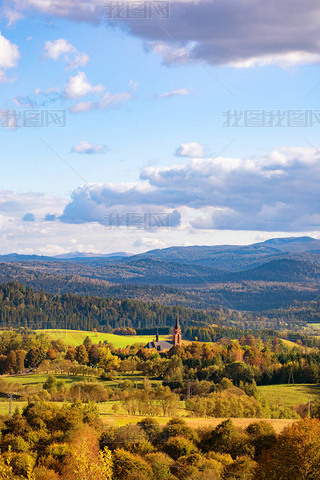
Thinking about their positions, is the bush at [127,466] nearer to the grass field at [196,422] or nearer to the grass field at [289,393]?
the grass field at [196,422]

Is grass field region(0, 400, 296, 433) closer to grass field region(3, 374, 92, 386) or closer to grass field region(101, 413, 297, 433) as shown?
grass field region(101, 413, 297, 433)

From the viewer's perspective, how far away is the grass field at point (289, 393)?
278 feet

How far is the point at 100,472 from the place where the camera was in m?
31.4

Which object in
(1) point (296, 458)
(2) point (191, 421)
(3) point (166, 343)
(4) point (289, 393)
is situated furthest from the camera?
(3) point (166, 343)

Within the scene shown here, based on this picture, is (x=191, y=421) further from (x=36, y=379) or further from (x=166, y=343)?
(x=166, y=343)

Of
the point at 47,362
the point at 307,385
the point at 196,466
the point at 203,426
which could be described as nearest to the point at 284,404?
the point at 307,385

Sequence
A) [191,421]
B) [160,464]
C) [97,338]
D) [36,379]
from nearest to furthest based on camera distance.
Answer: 1. [160,464]
2. [191,421]
3. [36,379]
4. [97,338]

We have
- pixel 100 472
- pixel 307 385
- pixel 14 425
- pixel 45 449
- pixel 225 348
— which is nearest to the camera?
pixel 100 472

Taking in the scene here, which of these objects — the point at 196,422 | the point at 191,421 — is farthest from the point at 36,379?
the point at 196,422

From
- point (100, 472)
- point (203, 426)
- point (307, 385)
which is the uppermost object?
point (100, 472)

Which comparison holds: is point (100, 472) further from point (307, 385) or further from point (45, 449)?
point (307, 385)

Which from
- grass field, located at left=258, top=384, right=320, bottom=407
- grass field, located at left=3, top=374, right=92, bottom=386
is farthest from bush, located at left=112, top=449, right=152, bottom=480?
grass field, located at left=3, top=374, right=92, bottom=386

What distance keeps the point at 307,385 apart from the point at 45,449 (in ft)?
223

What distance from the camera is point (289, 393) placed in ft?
303
